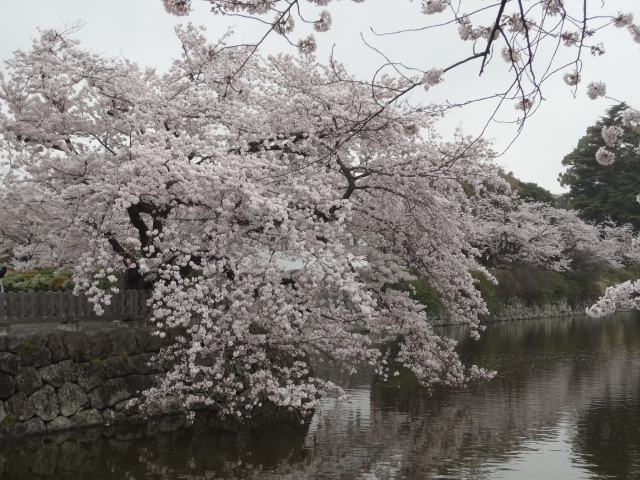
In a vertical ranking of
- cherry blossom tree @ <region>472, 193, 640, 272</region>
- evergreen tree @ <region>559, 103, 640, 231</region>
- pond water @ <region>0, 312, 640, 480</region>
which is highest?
evergreen tree @ <region>559, 103, 640, 231</region>

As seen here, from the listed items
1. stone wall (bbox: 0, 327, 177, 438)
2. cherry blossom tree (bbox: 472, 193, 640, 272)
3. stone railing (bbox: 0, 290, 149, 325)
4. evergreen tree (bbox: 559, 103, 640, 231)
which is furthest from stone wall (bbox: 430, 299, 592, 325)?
stone wall (bbox: 0, 327, 177, 438)

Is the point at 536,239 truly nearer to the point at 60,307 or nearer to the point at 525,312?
the point at 525,312

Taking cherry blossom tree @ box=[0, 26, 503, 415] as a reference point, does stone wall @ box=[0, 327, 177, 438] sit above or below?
below

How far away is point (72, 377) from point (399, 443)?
5896mm

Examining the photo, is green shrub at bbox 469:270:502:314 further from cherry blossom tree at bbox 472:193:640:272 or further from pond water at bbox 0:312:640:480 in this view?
pond water at bbox 0:312:640:480

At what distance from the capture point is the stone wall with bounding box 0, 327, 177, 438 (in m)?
12.7

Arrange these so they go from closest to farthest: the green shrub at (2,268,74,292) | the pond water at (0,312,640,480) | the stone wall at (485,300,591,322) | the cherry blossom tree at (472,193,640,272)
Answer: the pond water at (0,312,640,480)
the green shrub at (2,268,74,292)
the stone wall at (485,300,591,322)
the cherry blossom tree at (472,193,640,272)

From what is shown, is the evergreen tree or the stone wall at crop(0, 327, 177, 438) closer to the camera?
the stone wall at crop(0, 327, 177, 438)

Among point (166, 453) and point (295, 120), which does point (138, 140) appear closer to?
point (295, 120)

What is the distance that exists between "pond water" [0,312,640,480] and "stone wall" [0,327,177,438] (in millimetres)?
399

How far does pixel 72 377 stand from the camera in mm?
13453

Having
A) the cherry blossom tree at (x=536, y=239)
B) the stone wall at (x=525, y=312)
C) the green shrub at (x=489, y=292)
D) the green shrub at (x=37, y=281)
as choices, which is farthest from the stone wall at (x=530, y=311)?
the green shrub at (x=37, y=281)

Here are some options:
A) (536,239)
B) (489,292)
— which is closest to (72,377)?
(489,292)

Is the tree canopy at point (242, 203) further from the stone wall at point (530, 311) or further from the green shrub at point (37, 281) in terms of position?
the stone wall at point (530, 311)
